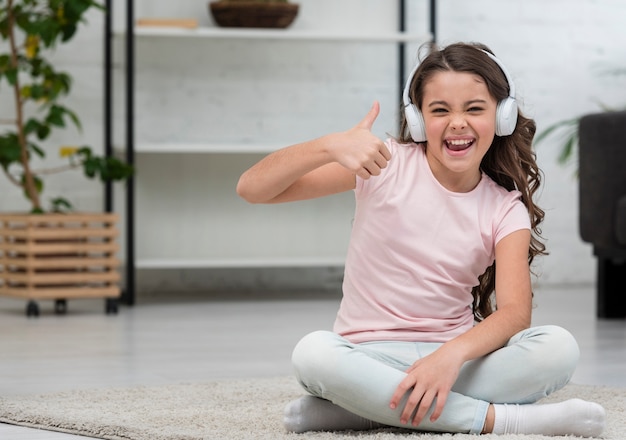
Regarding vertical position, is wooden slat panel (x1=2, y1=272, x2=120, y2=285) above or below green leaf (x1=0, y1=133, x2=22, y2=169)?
below

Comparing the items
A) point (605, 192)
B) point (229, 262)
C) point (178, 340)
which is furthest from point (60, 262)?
point (605, 192)

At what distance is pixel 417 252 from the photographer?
5.08 ft

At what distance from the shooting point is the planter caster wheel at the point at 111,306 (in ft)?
10.9

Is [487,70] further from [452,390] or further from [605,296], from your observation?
[605,296]

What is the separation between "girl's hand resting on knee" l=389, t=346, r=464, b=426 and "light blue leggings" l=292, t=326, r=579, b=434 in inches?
1.0

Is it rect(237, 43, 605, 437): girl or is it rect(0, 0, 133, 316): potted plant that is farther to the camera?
rect(0, 0, 133, 316): potted plant

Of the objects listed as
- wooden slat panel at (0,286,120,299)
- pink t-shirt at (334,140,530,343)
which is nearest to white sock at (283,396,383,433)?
pink t-shirt at (334,140,530,343)

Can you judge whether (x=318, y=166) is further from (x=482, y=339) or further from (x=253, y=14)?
(x=253, y=14)

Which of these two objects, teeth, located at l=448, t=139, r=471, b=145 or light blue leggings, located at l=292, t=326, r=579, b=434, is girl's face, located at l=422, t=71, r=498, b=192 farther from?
light blue leggings, located at l=292, t=326, r=579, b=434

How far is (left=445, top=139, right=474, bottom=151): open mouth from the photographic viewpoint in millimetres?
1515

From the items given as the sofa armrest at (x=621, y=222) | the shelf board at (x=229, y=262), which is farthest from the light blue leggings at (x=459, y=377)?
the shelf board at (x=229, y=262)

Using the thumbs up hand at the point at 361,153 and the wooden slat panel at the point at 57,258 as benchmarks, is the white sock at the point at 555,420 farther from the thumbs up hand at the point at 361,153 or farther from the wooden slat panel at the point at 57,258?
the wooden slat panel at the point at 57,258

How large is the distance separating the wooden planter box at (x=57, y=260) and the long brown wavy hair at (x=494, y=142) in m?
1.83

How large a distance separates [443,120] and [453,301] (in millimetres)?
250
